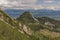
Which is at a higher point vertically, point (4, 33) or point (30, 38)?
point (4, 33)

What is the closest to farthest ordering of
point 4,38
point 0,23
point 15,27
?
point 4,38 → point 0,23 → point 15,27

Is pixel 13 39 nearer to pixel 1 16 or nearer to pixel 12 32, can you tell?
pixel 12 32

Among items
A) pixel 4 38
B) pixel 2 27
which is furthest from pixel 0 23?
pixel 4 38

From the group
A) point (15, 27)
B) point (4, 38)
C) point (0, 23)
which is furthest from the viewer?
point (15, 27)

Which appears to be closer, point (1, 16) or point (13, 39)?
point (13, 39)

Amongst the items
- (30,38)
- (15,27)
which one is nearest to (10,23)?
(15,27)

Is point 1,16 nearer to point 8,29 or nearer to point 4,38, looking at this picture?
point 8,29
